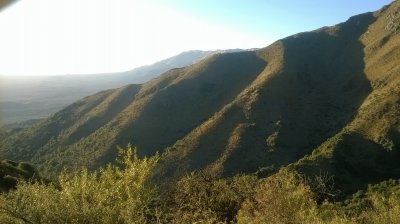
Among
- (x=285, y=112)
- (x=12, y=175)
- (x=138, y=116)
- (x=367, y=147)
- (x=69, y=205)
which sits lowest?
(x=367, y=147)

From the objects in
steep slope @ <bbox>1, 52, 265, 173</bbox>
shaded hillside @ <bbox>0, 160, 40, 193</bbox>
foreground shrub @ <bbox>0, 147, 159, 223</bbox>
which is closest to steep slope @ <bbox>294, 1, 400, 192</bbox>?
steep slope @ <bbox>1, 52, 265, 173</bbox>

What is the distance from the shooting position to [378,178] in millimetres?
92625

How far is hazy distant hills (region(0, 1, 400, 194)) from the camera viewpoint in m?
97.4

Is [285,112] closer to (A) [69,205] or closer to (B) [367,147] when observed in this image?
(B) [367,147]

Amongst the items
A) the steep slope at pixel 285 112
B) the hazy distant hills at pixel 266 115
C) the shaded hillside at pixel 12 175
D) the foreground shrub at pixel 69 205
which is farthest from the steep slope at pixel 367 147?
the foreground shrub at pixel 69 205

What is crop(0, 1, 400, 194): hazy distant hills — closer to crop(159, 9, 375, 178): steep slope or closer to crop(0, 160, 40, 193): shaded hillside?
crop(159, 9, 375, 178): steep slope

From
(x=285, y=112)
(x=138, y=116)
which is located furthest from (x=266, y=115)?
(x=138, y=116)

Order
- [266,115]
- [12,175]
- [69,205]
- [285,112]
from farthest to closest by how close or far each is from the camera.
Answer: [285,112]
[266,115]
[12,175]
[69,205]

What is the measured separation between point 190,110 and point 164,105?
8.93 m

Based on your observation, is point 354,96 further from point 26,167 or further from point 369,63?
point 26,167

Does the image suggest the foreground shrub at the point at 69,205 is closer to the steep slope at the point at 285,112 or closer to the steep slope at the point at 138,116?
the steep slope at the point at 285,112

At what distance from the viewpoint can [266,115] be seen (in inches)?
4717

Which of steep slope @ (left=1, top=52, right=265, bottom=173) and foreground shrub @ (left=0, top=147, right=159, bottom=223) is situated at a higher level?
foreground shrub @ (left=0, top=147, right=159, bottom=223)

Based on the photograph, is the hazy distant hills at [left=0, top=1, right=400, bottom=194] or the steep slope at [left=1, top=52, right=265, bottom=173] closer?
the hazy distant hills at [left=0, top=1, right=400, bottom=194]
